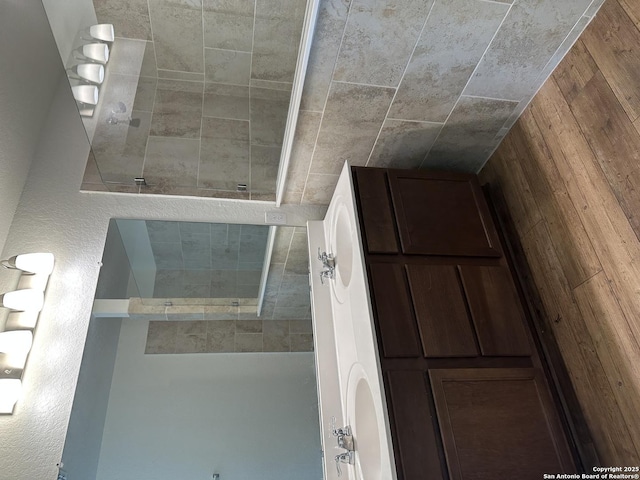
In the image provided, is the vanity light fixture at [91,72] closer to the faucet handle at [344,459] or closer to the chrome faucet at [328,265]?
the chrome faucet at [328,265]

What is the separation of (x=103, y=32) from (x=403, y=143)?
1463mm

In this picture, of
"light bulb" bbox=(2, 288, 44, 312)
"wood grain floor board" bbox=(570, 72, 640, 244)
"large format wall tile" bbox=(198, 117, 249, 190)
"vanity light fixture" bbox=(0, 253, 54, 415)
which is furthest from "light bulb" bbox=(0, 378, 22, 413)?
"wood grain floor board" bbox=(570, 72, 640, 244)

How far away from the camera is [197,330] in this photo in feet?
5.80

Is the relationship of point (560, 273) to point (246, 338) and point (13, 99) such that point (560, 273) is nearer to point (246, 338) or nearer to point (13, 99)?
point (246, 338)

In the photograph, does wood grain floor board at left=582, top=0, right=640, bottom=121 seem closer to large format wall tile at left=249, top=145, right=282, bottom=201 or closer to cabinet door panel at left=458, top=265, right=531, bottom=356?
cabinet door panel at left=458, top=265, right=531, bottom=356

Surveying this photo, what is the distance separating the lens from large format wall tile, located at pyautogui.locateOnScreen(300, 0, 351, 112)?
4.28ft

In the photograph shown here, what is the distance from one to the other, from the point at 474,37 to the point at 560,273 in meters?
0.91

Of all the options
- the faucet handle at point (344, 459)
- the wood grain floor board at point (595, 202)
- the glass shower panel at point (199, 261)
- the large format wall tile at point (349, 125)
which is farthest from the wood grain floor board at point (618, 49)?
the glass shower panel at point (199, 261)

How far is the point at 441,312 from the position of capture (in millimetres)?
1323

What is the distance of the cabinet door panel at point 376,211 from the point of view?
4.75 ft

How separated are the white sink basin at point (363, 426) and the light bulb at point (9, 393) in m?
1.25

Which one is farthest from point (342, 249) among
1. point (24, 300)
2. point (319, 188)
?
point (24, 300)

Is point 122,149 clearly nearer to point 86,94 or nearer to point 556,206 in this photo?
point 86,94

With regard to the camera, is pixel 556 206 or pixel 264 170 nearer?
pixel 556 206
